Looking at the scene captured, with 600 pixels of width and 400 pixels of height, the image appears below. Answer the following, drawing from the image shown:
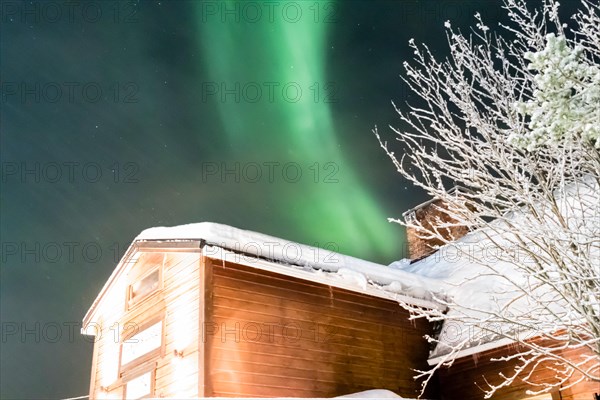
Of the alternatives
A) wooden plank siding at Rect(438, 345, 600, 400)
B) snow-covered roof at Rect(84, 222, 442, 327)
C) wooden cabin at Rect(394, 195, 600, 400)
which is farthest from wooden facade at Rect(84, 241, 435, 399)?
wooden plank siding at Rect(438, 345, 600, 400)

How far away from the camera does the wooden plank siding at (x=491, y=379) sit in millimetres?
11102

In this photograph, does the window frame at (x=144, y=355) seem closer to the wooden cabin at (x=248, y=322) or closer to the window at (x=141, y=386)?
the wooden cabin at (x=248, y=322)

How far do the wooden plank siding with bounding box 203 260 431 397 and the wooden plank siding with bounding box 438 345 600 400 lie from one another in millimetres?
810

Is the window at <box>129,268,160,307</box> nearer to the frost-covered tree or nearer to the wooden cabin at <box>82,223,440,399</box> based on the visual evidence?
the wooden cabin at <box>82,223,440,399</box>

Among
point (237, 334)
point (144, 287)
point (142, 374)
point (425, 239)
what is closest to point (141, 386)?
point (142, 374)

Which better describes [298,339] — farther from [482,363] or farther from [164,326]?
[482,363]

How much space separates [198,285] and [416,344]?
19.4 feet

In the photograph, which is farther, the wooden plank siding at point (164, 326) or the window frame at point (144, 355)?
the window frame at point (144, 355)

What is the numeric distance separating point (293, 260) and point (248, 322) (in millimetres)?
1698

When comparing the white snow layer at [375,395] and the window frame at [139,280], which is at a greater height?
the window frame at [139,280]

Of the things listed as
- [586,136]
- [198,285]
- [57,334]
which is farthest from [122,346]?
[57,334]

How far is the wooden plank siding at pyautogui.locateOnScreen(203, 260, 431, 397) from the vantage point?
10.4 m

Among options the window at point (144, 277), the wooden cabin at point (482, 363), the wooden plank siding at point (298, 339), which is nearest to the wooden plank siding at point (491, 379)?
the wooden cabin at point (482, 363)

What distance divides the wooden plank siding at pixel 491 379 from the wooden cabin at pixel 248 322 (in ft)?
1.90
